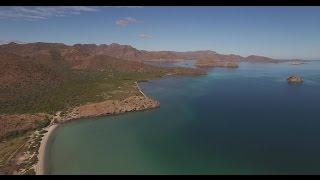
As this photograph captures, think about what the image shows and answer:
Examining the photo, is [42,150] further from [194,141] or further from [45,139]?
[194,141]

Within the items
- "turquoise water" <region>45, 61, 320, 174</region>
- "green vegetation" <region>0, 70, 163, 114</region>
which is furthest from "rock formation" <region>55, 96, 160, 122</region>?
"green vegetation" <region>0, 70, 163, 114</region>

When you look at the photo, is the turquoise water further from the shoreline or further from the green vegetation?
the green vegetation

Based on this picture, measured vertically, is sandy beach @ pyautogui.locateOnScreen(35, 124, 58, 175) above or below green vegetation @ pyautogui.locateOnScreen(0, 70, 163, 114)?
below

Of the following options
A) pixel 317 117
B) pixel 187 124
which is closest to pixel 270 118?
pixel 317 117

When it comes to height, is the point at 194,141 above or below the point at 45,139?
below

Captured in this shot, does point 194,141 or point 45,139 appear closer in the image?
point 45,139

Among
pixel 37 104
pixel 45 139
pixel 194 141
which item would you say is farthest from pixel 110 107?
pixel 194 141

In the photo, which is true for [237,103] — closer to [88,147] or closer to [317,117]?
[317,117]

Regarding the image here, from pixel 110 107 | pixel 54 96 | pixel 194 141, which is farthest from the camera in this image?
pixel 54 96
